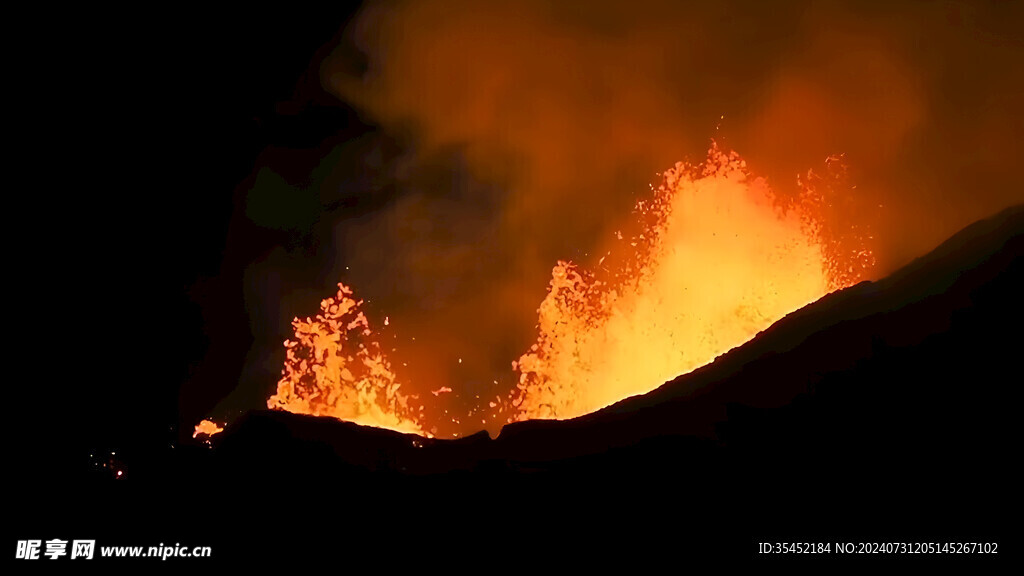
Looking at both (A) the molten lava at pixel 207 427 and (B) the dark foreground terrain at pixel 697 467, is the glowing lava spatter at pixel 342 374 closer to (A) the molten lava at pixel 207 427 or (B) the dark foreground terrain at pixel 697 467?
(A) the molten lava at pixel 207 427

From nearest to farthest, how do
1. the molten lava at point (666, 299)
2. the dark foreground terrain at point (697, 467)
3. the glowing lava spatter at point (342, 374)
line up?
the dark foreground terrain at point (697, 467), the molten lava at point (666, 299), the glowing lava spatter at point (342, 374)

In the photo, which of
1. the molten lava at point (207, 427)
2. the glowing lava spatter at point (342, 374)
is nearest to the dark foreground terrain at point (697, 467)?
the glowing lava spatter at point (342, 374)

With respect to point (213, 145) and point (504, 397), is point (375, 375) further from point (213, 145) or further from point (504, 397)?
point (213, 145)

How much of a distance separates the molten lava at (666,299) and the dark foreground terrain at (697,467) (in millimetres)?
7368

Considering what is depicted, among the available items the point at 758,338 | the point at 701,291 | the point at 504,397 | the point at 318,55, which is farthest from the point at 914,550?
the point at 318,55

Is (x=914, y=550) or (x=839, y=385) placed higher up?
(x=839, y=385)

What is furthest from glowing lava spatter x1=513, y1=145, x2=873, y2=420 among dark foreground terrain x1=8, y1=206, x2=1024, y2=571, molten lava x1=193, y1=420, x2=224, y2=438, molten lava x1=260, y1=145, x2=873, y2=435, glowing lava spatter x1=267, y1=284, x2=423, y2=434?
molten lava x1=193, y1=420, x2=224, y2=438

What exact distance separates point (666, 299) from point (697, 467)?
1066cm

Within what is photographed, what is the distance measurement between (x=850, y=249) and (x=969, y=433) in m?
10.5

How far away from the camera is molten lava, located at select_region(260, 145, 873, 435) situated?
23969 mm

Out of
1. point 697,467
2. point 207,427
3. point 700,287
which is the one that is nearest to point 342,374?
point 207,427

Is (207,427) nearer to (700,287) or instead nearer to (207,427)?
(207,427)

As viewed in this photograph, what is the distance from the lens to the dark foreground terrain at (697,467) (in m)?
14.1

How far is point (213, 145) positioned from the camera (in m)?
26.6
